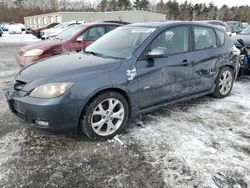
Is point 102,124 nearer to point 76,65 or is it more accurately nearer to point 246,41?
point 76,65

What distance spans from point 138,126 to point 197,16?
69.1 meters

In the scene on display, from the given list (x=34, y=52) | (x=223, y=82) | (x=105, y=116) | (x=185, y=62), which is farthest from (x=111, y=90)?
(x=34, y=52)

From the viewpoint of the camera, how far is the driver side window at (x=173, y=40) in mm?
3923

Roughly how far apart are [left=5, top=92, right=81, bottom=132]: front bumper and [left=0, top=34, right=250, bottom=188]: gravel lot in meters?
0.35

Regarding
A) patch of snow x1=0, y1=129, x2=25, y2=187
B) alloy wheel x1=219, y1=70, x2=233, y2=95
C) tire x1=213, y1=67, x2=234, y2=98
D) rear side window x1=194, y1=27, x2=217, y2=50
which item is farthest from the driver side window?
patch of snow x1=0, y1=129, x2=25, y2=187

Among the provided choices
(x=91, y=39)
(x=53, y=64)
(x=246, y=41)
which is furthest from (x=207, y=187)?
(x=91, y=39)

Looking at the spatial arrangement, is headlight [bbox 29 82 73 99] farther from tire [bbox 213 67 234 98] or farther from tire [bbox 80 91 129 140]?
tire [bbox 213 67 234 98]

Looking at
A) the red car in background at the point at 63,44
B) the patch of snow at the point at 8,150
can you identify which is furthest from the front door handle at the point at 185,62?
the red car in background at the point at 63,44

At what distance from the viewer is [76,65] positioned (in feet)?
11.2

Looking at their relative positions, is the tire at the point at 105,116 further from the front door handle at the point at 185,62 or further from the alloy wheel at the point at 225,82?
the alloy wheel at the point at 225,82

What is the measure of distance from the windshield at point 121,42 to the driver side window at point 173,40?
0.20 meters

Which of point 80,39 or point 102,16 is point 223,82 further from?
point 102,16

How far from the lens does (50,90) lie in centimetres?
303

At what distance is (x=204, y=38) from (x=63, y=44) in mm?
3929
